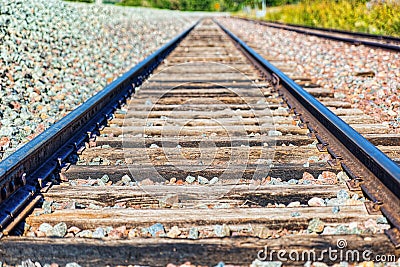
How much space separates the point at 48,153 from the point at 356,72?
174 inches

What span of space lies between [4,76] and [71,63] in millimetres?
1558

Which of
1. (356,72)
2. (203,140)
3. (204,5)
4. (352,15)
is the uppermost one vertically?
(204,5)

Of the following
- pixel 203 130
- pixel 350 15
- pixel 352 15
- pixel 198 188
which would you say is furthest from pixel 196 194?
pixel 350 15

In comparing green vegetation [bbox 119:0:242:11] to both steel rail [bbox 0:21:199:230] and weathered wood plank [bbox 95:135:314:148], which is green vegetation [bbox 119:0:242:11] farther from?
weathered wood plank [bbox 95:135:314:148]

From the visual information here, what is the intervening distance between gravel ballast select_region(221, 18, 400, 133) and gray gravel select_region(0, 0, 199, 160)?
273 centimetres

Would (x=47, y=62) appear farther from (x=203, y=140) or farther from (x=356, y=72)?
(x=356, y=72)

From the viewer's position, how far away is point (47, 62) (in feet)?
20.2

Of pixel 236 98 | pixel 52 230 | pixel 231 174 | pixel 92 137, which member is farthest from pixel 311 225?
pixel 236 98

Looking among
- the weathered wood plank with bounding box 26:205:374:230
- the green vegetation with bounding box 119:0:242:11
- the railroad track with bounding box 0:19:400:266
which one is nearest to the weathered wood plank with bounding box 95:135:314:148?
the railroad track with bounding box 0:19:400:266

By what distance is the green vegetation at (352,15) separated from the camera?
11727 mm

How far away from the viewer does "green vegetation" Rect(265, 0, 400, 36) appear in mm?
11727

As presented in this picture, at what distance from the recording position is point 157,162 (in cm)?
293

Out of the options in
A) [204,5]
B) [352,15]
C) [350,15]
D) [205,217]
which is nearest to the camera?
[205,217]

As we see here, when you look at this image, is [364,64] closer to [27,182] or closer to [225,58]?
[225,58]
